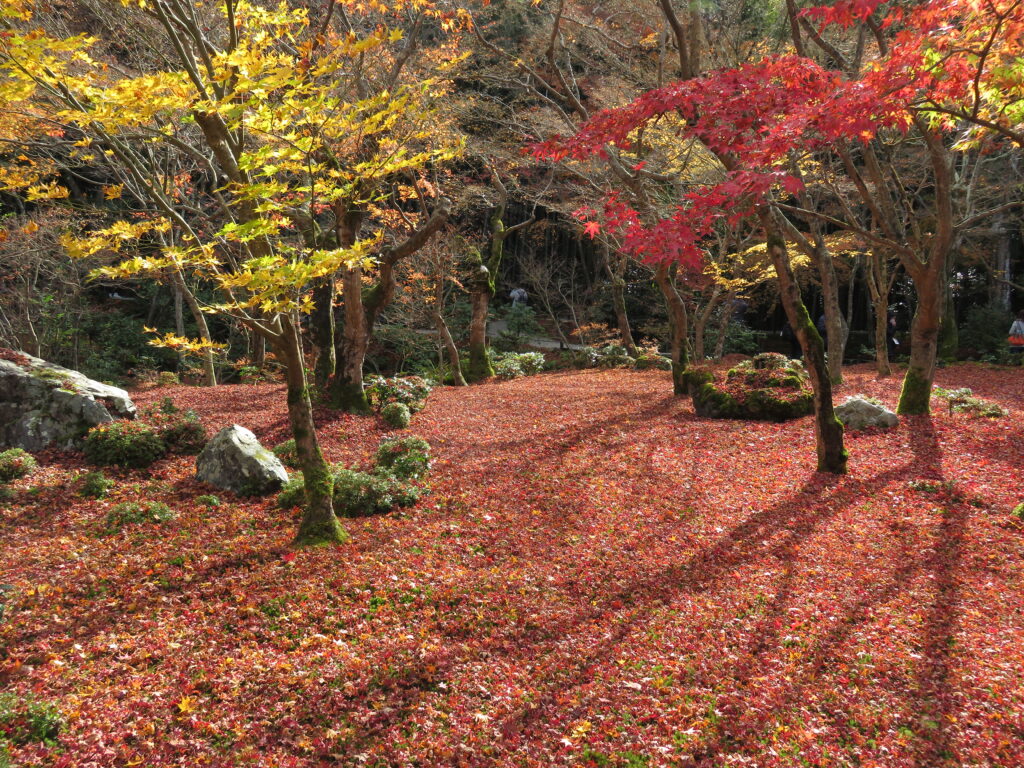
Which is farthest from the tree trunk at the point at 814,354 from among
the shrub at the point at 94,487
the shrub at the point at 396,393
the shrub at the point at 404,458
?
the shrub at the point at 94,487

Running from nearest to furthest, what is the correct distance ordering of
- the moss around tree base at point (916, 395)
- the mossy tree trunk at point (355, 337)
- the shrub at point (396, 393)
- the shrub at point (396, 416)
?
the moss around tree base at point (916, 395) < the shrub at point (396, 416) < the mossy tree trunk at point (355, 337) < the shrub at point (396, 393)

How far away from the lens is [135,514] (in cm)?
643

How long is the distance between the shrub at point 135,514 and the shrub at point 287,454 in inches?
74.7

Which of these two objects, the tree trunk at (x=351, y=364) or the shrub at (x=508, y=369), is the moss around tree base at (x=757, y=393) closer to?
the tree trunk at (x=351, y=364)

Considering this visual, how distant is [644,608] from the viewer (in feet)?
16.3

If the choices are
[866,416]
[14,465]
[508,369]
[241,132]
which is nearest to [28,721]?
[241,132]

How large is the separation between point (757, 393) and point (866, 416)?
1763 mm

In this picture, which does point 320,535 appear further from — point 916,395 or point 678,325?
point 916,395

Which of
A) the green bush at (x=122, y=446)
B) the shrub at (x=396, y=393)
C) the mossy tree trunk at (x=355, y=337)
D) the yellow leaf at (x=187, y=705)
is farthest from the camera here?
the shrub at (x=396, y=393)

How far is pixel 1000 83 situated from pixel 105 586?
967 centimetres

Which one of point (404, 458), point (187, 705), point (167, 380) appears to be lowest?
point (187, 705)

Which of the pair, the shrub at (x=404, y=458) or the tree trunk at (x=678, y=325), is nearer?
the shrub at (x=404, y=458)

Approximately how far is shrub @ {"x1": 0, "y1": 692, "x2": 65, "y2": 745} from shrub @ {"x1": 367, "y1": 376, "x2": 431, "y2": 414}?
25.4ft

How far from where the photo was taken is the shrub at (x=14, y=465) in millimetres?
7387
